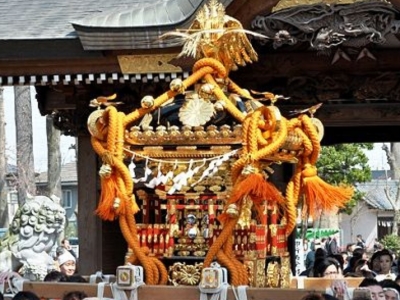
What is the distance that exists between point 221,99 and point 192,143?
0.35 metres

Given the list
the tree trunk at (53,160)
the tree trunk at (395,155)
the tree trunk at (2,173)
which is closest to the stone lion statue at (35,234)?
the tree trunk at (53,160)

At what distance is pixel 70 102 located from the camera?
12766 millimetres

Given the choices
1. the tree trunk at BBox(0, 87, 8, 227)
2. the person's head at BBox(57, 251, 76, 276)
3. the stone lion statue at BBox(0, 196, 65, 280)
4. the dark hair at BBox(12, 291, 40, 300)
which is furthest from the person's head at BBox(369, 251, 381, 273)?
the tree trunk at BBox(0, 87, 8, 227)

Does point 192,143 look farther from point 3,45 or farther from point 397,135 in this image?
point 397,135

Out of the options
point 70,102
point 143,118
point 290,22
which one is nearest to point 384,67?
point 290,22

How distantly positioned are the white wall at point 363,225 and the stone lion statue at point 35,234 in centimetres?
4131

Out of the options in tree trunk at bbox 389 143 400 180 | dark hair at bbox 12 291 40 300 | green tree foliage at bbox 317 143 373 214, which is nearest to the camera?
dark hair at bbox 12 291 40 300

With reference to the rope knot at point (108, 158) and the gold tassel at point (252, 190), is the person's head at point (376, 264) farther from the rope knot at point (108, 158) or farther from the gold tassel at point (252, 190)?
the rope knot at point (108, 158)

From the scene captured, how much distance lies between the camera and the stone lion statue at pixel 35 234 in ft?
32.2

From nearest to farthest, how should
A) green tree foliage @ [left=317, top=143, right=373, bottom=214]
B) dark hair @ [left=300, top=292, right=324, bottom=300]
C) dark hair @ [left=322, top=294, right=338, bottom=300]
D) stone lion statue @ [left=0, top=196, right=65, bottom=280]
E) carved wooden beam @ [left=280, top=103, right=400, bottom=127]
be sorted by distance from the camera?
1. dark hair @ [left=300, top=292, right=324, bottom=300]
2. dark hair @ [left=322, top=294, right=338, bottom=300]
3. stone lion statue @ [left=0, top=196, right=65, bottom=280]
4. carved wooden beam @ [left=280, top=103, right=400, bottom=127]
5. green tree foliage @ [left=317, top=143, right=373, bottom=214]

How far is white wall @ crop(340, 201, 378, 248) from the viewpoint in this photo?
51.3 m

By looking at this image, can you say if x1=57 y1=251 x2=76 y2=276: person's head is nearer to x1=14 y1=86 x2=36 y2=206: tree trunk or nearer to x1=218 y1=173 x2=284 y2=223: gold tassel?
x1=218 y1=173 x2=284 y2=223: gold tassel

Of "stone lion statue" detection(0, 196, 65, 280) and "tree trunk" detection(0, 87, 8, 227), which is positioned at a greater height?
"tree trunk" detection(0, 87, 8, 227)

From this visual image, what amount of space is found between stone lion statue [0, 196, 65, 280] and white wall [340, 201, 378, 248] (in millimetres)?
41311
